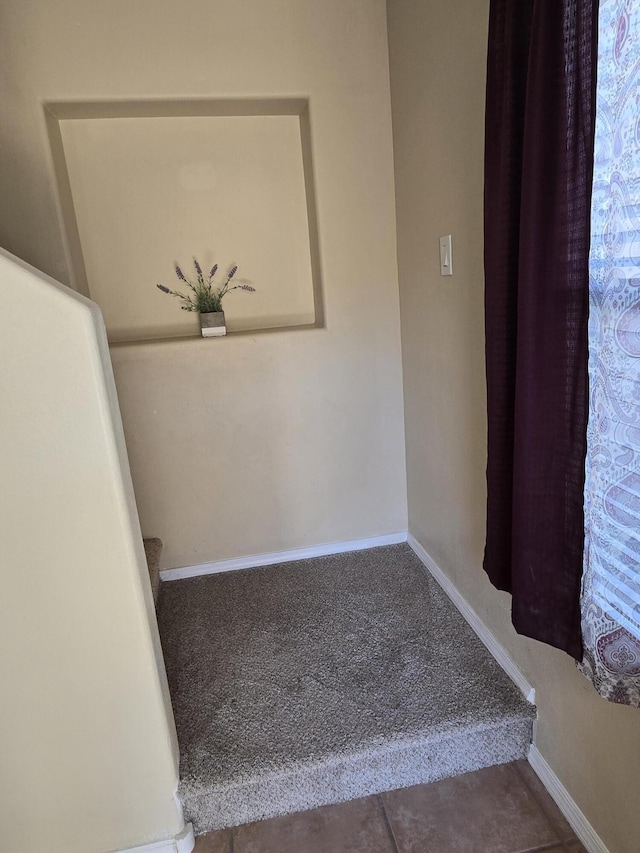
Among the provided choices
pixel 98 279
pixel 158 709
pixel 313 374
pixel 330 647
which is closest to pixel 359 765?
pixel 330 647

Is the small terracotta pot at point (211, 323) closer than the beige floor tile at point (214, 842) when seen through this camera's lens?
No

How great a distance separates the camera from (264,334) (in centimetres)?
216

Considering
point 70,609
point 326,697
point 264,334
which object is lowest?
point 326,697

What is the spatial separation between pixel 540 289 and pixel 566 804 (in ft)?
4.00

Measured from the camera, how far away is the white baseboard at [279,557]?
2.30 meters

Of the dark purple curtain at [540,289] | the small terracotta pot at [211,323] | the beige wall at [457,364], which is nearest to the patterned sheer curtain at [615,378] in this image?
the dark purple curtain at [540,289]

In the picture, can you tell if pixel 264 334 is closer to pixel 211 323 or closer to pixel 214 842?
pixel 211 323

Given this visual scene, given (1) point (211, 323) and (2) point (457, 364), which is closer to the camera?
(2) point (457, 364)

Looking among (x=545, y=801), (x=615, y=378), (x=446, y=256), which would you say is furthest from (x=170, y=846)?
(x=446, y=256)

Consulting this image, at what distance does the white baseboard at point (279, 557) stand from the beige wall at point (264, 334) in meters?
0.03

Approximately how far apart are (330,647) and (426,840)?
0.59m

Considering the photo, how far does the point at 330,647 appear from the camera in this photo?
175cm

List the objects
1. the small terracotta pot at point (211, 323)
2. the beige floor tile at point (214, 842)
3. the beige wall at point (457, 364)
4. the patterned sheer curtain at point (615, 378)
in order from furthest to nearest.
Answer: the small terracotta pot at point (211, 323) < the beige floor tile at point (214, 842) < the beige wall at point (457, 364) < the patterned sheer curtain at point (615, 378)

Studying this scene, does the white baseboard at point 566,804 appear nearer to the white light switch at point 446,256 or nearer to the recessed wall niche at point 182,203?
the white light switch at point 446,256
